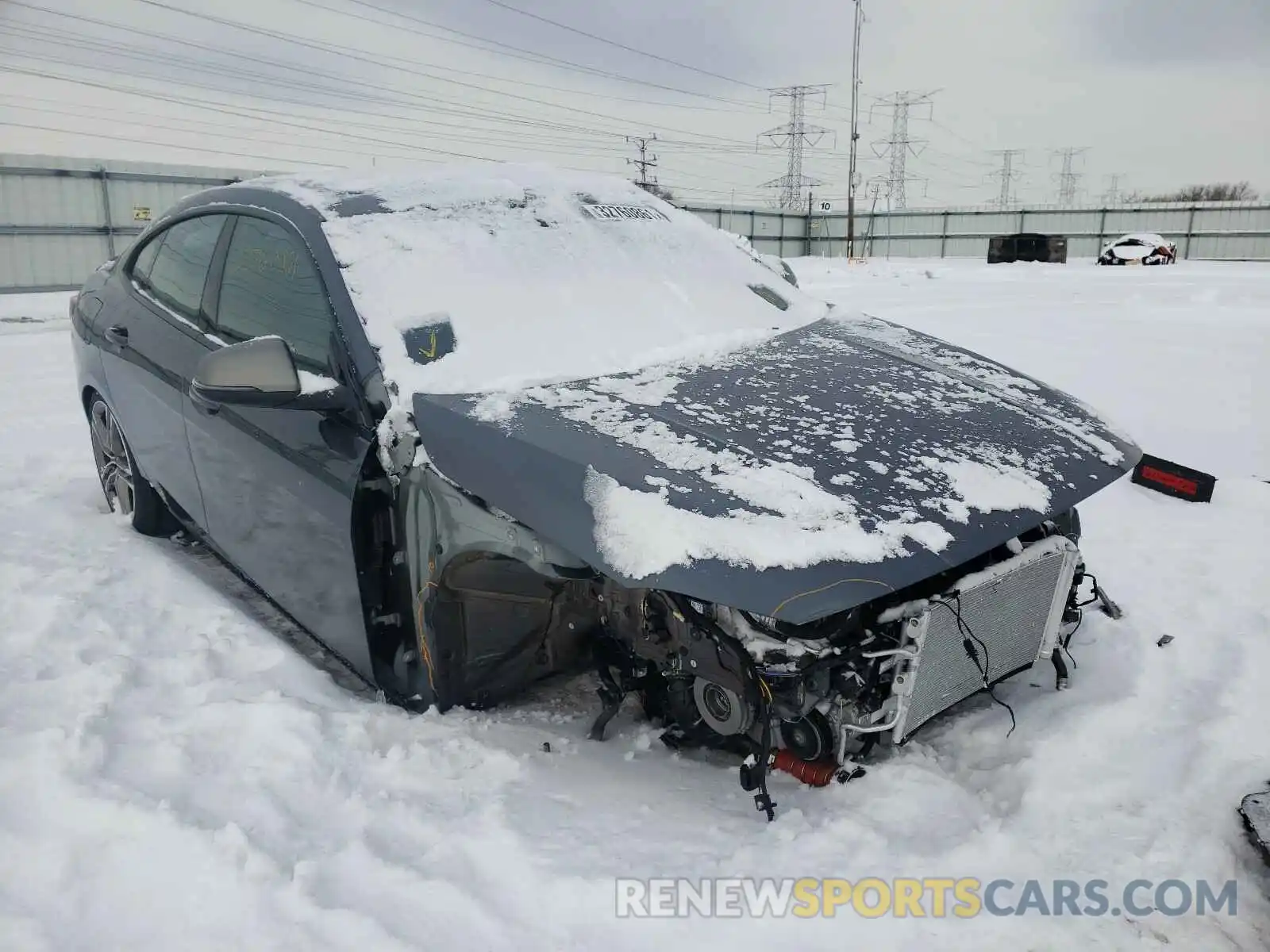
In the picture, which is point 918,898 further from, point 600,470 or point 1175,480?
point 1175,480

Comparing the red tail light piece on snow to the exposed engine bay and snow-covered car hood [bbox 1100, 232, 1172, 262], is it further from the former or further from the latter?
snow-covered car hood [bbox 1100, 232, 1172, 262]

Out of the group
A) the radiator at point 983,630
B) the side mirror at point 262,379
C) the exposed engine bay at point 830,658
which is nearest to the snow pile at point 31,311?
the side mirror at point 262,379

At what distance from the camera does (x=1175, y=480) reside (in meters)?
4.11

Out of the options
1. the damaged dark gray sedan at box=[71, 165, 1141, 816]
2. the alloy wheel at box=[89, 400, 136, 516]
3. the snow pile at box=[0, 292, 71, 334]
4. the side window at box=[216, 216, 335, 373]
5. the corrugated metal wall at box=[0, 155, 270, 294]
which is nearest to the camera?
the damaged dark gray sedan at box=[71, 165, 1141, 816]

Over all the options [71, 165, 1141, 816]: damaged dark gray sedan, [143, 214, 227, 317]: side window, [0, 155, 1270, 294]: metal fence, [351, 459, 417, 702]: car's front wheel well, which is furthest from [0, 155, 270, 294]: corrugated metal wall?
[351, 459, 417, 702]: car's front wheel well

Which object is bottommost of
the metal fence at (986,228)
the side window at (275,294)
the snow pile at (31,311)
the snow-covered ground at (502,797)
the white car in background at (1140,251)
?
the snow-covered ground at (502,797)

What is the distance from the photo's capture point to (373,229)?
257 cm

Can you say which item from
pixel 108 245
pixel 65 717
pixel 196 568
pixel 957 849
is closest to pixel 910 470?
pixel 957 849

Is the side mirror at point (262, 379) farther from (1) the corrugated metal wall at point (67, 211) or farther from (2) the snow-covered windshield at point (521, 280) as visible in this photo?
(1) the corrugated metal wall at point (67, 211)

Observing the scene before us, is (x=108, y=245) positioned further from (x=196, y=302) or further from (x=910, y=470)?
(x=910, y=470)

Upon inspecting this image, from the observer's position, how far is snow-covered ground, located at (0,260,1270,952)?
1703 mm

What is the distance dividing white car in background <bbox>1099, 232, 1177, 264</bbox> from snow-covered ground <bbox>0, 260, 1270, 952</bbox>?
23.9 m

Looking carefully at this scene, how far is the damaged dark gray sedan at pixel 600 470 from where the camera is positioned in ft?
6.06

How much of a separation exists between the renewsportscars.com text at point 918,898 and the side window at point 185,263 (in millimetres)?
2480
